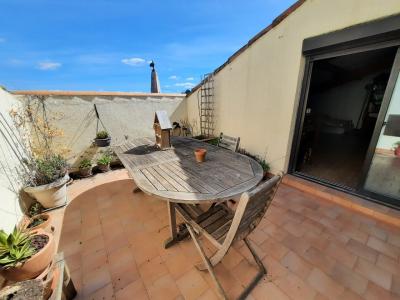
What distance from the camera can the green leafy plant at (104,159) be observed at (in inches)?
140

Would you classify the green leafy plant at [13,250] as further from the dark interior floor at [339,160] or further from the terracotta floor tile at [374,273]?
the dark interior floor at [339,160]

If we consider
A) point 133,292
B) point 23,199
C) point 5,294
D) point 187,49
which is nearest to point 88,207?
point 23,199

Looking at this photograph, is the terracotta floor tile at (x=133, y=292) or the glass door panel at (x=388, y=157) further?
the glass door panel at (x=388, y=157)

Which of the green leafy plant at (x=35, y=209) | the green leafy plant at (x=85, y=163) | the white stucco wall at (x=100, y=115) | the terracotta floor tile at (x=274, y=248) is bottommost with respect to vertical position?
the terracotta floor tile at (x=274, y=248)

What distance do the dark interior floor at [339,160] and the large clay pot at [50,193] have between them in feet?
13.9

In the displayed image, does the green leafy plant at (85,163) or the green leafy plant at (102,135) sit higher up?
the green leafy plant at (102,135)

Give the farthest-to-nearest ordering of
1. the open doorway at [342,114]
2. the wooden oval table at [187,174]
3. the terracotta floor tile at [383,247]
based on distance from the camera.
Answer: the open doorway at [342,114] → the terracotta floor tile at [383,247] → the wooden oval table at [187,174]

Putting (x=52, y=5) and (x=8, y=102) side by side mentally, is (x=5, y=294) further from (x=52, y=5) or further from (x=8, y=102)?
(x=52, y=5)

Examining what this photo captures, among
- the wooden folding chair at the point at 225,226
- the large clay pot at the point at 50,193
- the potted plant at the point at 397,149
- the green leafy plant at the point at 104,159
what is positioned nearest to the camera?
the wooden folding chair at the point at 225,226

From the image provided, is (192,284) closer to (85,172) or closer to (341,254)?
→ (341,254)

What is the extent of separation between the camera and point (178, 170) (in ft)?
5.45

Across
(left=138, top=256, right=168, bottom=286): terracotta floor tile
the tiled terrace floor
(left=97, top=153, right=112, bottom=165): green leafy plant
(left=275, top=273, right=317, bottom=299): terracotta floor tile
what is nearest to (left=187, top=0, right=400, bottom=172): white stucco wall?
the tiled terrace floor

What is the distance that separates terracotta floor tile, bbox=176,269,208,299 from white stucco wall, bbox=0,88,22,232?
2.00m

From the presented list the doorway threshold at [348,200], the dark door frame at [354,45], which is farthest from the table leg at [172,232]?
the dark door frame at [354,45]
